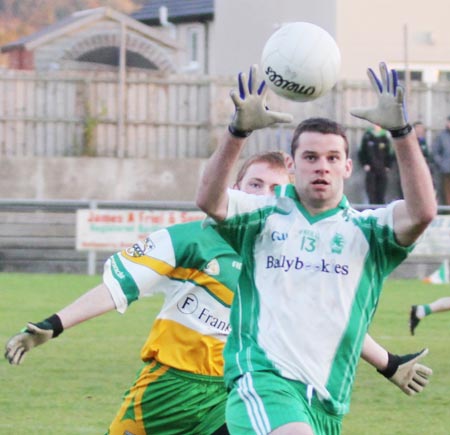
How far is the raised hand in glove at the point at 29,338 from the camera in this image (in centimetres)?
544

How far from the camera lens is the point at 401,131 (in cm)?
493

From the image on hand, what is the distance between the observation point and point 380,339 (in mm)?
12711

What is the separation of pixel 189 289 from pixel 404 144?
4.51 ft

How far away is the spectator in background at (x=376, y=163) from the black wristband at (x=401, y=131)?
17.4 m

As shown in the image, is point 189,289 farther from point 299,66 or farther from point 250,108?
point 250,108

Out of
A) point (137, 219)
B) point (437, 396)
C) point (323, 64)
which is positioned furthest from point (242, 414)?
point (137, 219)

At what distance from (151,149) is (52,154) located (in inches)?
70.7

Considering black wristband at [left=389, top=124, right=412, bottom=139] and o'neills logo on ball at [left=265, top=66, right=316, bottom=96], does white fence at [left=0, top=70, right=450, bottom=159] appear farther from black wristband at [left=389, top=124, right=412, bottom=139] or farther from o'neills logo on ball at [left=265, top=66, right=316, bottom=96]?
black wristband at [left=389, top=124, right=412, bottom=139]

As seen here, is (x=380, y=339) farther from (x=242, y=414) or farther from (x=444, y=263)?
(x=242, y=414)

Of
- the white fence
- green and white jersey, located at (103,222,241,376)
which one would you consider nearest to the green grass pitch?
green and white jersey, located at (103,222,241,376)

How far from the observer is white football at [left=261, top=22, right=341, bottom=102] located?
5.48 meters

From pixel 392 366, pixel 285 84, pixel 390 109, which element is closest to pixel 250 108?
pixel 390 109

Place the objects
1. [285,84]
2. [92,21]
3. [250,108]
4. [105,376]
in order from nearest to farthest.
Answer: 1. [250,108]
2. [285,84]
3. [105,376]
4. [92,21]

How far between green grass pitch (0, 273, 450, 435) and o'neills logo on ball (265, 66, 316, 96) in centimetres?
336
